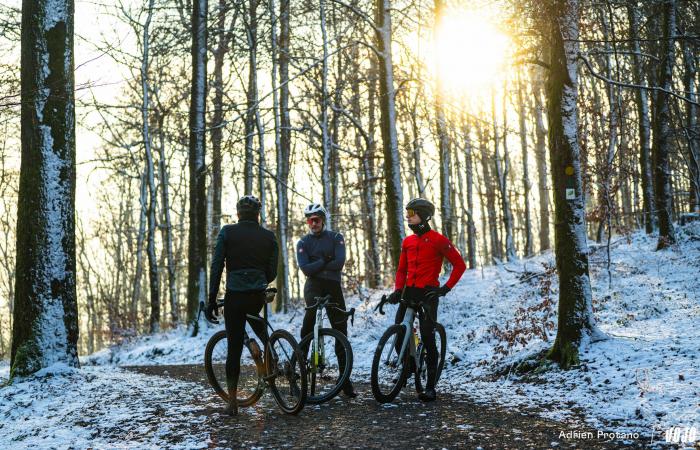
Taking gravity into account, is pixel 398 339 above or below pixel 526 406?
above

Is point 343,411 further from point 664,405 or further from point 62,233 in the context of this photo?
point 62,233

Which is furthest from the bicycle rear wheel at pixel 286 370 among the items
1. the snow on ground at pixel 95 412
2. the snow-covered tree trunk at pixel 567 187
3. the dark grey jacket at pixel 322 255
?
the snow-covered tree trunk at pixel 567 187

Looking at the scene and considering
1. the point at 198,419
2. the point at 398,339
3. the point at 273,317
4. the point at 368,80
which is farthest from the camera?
the point at 368,80

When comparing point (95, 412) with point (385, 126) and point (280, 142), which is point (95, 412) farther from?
point (280, 142)

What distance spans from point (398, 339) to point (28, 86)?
6.70 m

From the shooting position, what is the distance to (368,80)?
2064 cm

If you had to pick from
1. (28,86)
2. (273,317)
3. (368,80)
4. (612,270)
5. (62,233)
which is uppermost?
(368,80)

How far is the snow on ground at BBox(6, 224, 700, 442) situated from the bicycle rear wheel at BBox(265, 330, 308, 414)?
1.83 meters

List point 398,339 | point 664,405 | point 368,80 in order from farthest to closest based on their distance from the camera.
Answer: point 368,80 < point 398,339 < point 664,405

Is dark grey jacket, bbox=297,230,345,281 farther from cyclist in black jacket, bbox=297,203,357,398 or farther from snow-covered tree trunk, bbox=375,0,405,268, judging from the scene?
snow-covered tree trunk, bbox=375,0,405,268

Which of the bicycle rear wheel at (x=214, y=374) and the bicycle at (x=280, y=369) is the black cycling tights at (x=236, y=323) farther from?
the bicycle rear wheel at (x=214, y=374)

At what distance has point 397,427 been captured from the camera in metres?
5.23

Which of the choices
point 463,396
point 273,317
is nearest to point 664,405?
point 463,396

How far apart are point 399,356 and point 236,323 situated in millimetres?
1983
